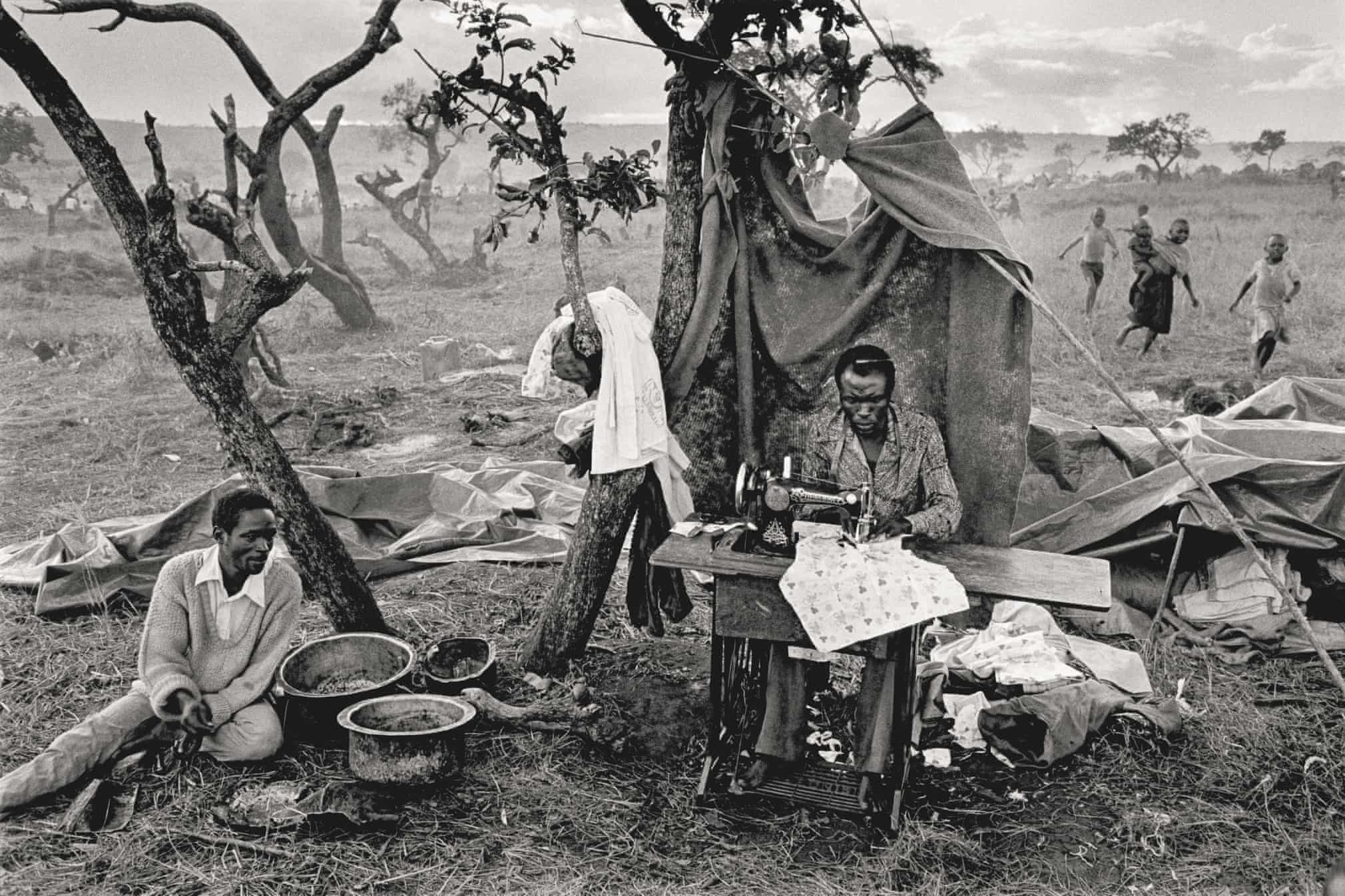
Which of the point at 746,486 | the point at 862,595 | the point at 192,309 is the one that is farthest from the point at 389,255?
the point at 862,595

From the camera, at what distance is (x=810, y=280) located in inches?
200

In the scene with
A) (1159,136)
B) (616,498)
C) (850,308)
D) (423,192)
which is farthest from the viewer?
(1159,136)

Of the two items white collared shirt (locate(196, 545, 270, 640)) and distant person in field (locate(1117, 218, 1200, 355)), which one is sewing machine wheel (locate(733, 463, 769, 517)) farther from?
distant person in field (locate(1117, 218, 1200, 355))

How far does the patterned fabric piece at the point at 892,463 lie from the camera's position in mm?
4414

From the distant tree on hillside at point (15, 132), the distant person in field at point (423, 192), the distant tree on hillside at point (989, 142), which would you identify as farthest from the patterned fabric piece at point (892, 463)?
the distant tree on hillside at point (989, 142)

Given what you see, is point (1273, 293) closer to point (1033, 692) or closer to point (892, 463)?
point (1033, 692)

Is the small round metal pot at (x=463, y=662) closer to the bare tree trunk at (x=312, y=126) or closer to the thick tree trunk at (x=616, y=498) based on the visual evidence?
the thick tree trunk at (x=616, y=498)

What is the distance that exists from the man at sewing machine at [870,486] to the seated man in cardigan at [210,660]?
188 cm

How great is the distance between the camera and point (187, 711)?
3.78 metres

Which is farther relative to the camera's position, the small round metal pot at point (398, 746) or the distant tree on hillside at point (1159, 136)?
the distant tree on hillside at point (1159, 136)

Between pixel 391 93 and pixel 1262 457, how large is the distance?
89.9 ft

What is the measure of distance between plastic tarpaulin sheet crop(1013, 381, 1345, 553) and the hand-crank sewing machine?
1.79 meters

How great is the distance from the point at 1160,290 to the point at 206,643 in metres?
11.2

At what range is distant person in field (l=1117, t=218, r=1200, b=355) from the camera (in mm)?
12055
